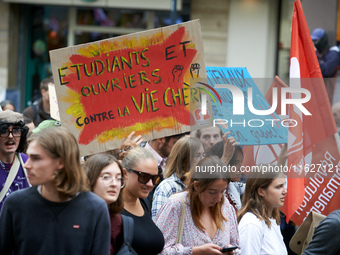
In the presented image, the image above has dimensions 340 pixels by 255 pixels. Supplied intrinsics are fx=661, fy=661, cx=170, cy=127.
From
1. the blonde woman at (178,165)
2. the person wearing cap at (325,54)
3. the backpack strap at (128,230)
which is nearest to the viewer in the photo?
the backpack strap at (128,230)

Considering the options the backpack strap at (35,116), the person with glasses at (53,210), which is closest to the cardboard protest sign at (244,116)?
the person with glasses at (53,210)

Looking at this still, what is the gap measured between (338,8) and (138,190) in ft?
29.9

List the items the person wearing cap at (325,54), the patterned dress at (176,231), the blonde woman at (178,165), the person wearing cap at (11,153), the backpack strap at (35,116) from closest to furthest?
the patterned dress at (176,231) < the person wearing cap at (11,153) < the blonde woman at (178,165) < the backpack strap at (35,116) < the person wearing cap at (325,54)

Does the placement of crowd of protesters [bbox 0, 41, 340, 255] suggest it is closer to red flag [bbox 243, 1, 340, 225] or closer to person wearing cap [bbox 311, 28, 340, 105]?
red flag [bbox 243, 1, 340, 225]

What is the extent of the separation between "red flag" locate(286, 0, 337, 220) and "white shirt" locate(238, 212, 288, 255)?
0.47 metres

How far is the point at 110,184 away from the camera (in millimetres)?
4129

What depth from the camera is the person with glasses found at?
345cm

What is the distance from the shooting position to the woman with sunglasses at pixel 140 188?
14.6ft

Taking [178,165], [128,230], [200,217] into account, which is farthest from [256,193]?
[128,230]

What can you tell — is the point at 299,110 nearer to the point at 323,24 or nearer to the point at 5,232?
the point at 5,232

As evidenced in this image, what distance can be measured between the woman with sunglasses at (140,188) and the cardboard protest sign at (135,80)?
2.60ft

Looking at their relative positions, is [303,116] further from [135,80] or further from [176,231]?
[176,231]

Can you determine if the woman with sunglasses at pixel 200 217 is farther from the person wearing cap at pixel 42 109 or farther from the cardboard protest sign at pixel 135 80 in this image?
the person wearing cap at pixel 42 109

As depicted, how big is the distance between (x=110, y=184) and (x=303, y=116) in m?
2.45
